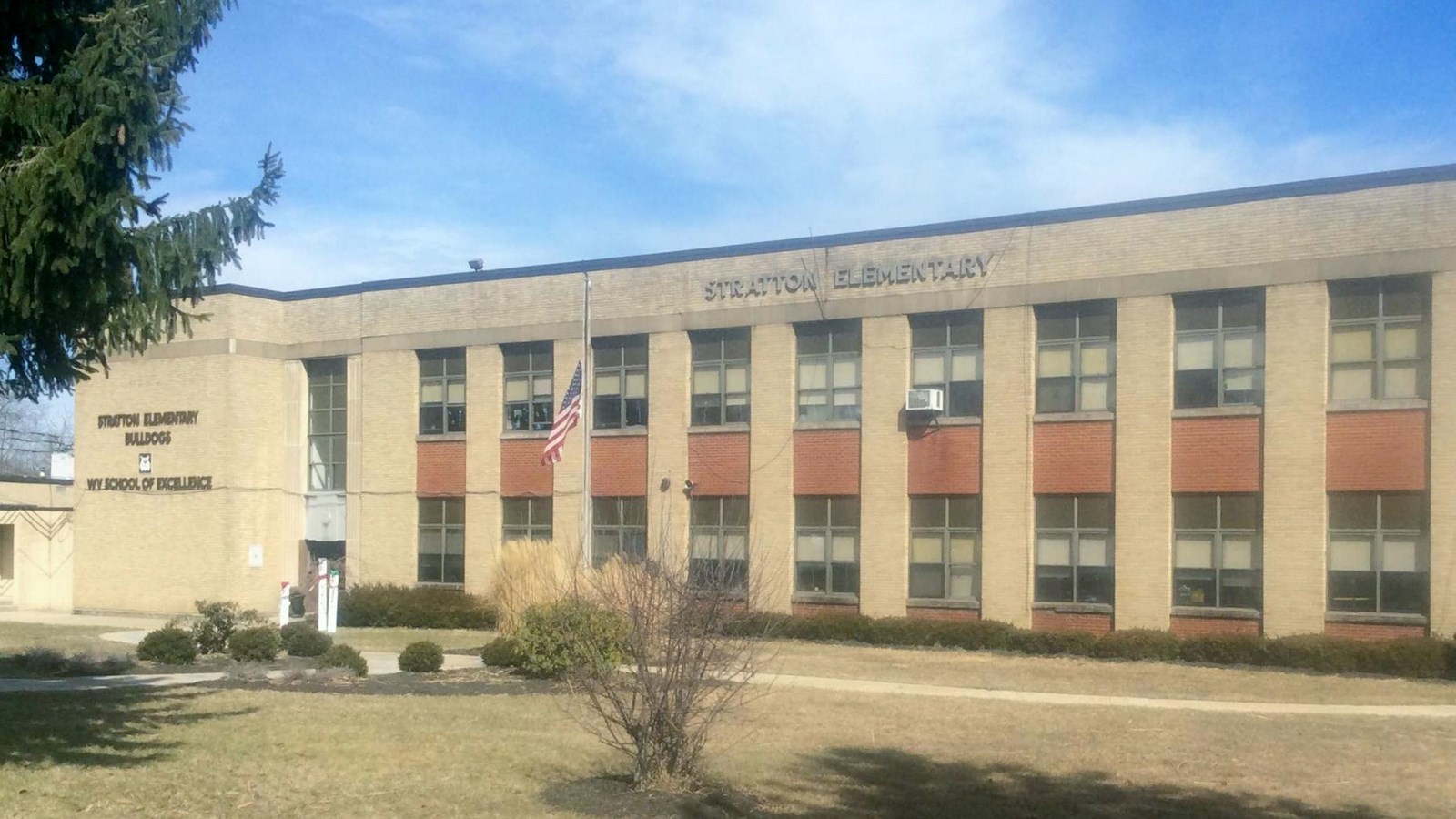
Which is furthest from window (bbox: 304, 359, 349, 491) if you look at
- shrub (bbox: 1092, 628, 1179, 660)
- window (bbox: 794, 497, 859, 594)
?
shrub (bbox: 1092, 628, 1179, 660)

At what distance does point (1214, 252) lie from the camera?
94.4 ft

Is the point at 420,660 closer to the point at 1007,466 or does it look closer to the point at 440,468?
the point at 1007,466

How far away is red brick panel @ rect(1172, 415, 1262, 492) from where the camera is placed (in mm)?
28625

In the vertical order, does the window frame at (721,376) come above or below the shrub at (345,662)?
above

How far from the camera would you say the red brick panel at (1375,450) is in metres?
26.9

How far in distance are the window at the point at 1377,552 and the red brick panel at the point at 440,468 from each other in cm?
2199

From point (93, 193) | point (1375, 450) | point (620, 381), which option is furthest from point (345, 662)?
point (1375, 450)

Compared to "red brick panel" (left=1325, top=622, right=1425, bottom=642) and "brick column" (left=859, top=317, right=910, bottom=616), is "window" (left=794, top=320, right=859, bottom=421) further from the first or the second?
"red brick panel" (left=1325, top=622, right=1425, bottom=642)

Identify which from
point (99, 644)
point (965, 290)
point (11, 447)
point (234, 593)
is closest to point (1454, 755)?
point (965, 290)

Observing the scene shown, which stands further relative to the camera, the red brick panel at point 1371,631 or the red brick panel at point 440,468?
the red brick panel at point 440,468

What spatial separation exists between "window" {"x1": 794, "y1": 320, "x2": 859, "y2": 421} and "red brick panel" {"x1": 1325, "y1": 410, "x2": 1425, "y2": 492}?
34.2ft

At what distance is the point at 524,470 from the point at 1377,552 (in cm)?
2066

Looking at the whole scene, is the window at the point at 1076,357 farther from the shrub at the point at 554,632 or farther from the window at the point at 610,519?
the shrub at the point at 554,632

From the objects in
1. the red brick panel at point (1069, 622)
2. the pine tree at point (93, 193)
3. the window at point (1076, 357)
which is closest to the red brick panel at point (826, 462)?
the window at point (1076, 357)
